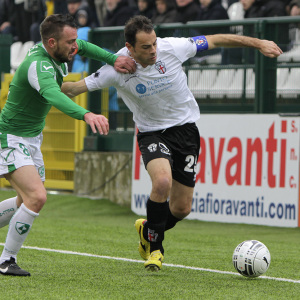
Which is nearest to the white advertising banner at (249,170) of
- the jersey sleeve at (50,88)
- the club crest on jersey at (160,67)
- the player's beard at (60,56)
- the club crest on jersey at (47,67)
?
the club crest on jersey at (160,67)

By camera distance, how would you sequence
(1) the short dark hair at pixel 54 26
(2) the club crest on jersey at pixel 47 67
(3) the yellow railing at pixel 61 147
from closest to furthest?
(2) the club crest on jersey at pixel 47 67 < (1) the short dark hair at pixel 54 26 < (3) the yellow railing at pixel 61 147

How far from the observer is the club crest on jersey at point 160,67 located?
746 centimetres

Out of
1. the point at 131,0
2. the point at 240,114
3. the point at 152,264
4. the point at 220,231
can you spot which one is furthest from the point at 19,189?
the point at 131,0

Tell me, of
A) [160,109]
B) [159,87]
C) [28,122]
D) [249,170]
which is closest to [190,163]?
[160,109]

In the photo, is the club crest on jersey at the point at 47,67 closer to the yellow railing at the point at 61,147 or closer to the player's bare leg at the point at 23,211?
the player's bare leg at the point at 23,211

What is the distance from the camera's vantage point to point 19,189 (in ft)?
22.6

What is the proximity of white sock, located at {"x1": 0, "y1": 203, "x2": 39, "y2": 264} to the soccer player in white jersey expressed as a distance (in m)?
1.10

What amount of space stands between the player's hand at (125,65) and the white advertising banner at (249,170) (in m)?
4.63

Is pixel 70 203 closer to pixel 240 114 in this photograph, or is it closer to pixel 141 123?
pixel 240 114

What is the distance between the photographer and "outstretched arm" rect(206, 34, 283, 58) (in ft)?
24.2

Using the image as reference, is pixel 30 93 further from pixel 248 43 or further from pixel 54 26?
pixel 248 43

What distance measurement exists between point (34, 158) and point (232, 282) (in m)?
2.00

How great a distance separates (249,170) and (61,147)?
4.71m

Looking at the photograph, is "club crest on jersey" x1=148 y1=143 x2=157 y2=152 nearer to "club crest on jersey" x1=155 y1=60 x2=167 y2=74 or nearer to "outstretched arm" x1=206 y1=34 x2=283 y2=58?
"club crest on jersey" x1=155 y1=60 x2=167 y2=74
